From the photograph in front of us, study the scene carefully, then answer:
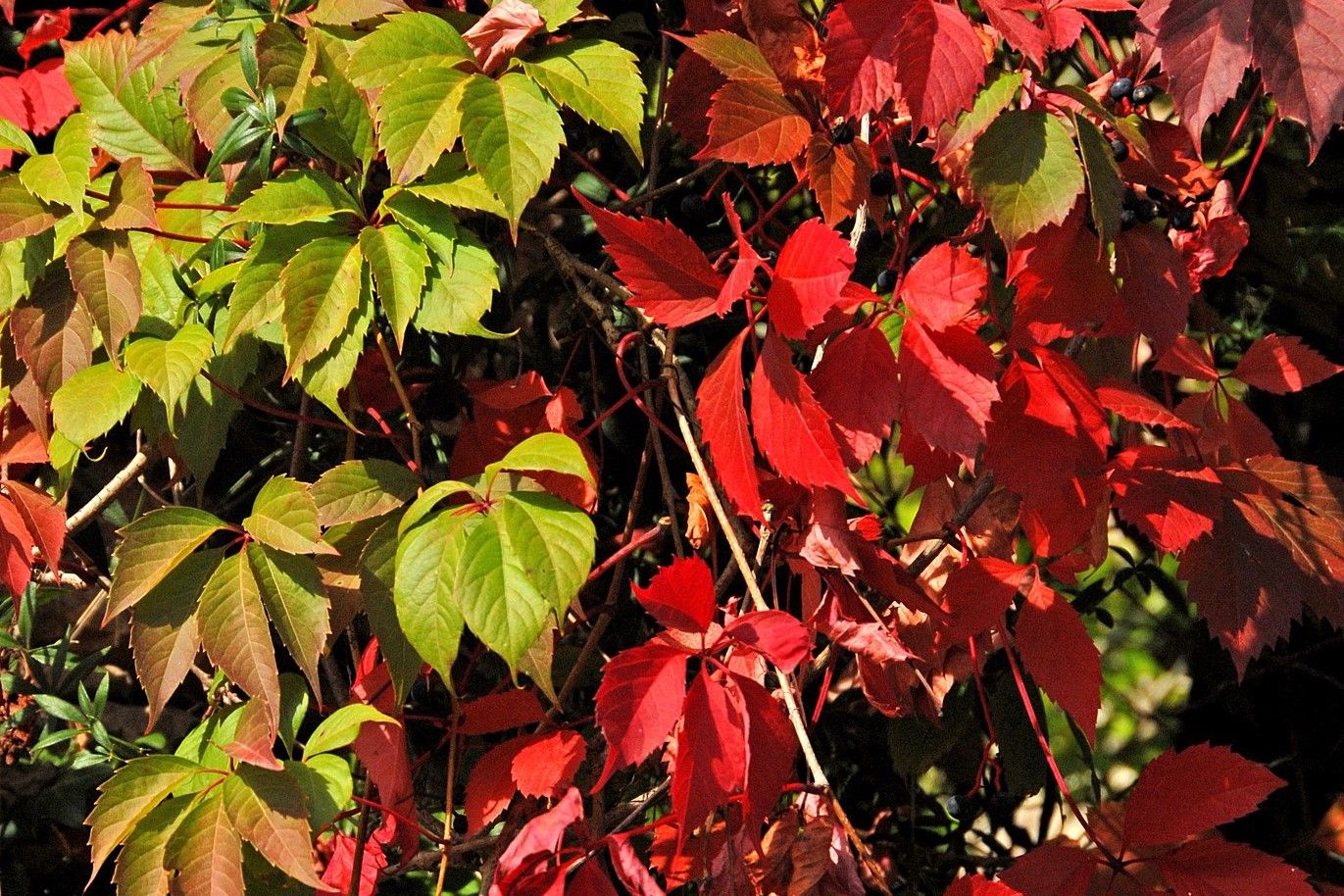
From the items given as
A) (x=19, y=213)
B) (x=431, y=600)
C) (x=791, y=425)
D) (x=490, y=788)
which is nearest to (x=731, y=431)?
(x=791, y=425)

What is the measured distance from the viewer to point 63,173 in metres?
1.10

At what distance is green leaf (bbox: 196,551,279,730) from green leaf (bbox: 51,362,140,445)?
0.57 feet

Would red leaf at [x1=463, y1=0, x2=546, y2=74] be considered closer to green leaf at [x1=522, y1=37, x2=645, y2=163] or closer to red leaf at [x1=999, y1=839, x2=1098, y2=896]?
green leaf at [x1=522, y1=37, x2=645, y2=163]

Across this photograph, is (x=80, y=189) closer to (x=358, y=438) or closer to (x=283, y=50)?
(x=283, y=50)

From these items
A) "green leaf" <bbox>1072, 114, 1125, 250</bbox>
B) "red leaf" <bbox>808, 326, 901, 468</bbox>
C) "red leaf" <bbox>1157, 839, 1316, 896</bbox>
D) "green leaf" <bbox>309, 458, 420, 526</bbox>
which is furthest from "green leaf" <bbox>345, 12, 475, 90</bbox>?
"red leaf" <bbox>1157, 839, 1316, 896</bbox>

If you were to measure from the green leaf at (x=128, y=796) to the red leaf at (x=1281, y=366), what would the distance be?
1.14m

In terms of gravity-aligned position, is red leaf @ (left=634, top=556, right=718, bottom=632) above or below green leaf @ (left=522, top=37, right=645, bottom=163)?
below

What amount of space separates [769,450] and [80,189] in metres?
0.68

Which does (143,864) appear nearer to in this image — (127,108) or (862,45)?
(127,108)

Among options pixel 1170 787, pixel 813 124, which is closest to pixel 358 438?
pixel 813 124

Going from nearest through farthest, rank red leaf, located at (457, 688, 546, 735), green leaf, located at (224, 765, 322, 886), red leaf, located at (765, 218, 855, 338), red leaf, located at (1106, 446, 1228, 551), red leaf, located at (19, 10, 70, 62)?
red leaf, located at (765, 218, 855, 338), green leaf, located at (224, 765, 322, 886), red leaf, located at (1106, 446, 1228, 551), red leaf, located at (457, 688, 546, 735), red leaf, located at (19, 10, 70, 62)

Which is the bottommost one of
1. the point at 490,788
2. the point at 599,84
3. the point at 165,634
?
the point at 490,788

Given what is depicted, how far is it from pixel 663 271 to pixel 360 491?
36cm

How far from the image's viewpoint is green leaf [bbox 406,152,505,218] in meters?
1.08
